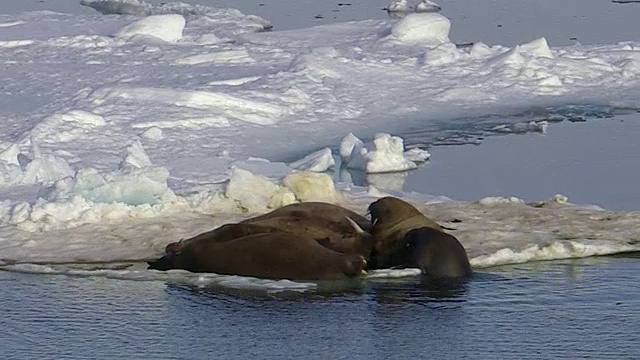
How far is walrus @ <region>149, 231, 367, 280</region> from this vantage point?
627 cm

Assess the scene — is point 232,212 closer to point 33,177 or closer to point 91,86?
point 33,177

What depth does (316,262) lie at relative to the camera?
A: 627cm

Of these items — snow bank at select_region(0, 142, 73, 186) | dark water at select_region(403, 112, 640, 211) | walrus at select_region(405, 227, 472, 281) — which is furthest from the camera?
dark water at select_region(403, 112, 640, 211)

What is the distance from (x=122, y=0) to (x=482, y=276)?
50.6 ft

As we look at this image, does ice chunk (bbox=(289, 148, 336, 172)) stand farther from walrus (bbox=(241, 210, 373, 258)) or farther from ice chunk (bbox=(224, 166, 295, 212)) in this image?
walrus (bbox=(241, 210, 373, 258))

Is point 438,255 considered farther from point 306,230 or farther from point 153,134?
point 153,134

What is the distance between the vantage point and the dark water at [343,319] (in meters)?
5.18

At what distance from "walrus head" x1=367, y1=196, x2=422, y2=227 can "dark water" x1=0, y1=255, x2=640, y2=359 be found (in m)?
0.52

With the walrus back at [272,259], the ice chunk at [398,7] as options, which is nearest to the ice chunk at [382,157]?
the walrus back at [272,259]

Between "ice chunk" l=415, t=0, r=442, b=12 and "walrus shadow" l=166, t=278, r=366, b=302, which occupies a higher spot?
"ice chunk" l=415, t=0, r=442, b=12

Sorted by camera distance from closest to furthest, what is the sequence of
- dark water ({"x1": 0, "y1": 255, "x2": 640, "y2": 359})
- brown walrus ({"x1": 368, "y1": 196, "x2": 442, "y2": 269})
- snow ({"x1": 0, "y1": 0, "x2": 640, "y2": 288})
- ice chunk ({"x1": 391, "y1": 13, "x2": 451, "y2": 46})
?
dark water ({"x1": 0, "y1": 255, "x2": 640, "y2": 359}) < brown walrus ({"x1": 368, "y1": 196, "x2": 442, "y2": 269}) < snow ({"x1": 0, "y1": 0, "x2": 640, "y2": 288}) < ice chunk ({"x1": 391, "y1": 13, "x2": 451, "y2": 46})

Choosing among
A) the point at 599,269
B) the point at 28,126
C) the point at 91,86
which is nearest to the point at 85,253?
the point at 599,269

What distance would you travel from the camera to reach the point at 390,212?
6746 millimetres

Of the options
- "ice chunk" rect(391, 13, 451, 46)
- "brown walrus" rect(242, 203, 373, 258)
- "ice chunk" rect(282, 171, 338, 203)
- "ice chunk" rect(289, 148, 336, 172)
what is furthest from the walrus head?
"ice chunk" rect(391, 13, 451, 46)
